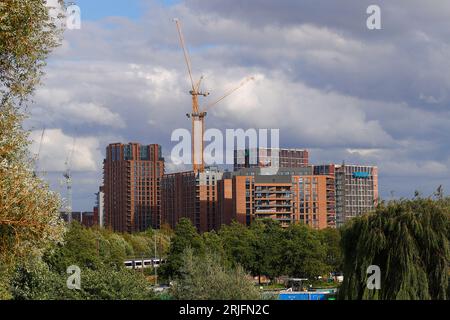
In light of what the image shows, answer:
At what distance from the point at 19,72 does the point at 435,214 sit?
18.3m

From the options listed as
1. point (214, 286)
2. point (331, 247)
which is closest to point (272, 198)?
point (331, 247)

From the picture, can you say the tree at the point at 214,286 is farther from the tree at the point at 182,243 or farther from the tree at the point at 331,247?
the tree at the point at 331,247

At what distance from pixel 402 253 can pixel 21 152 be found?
1571 cm

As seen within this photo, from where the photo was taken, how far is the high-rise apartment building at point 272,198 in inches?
7382

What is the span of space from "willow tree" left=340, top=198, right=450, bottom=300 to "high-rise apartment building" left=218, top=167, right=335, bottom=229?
5888 inches

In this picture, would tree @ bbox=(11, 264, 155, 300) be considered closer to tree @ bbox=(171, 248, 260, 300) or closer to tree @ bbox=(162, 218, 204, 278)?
tree @ bbox=(171, 248, 260, 300)

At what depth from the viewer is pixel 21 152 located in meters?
25.9

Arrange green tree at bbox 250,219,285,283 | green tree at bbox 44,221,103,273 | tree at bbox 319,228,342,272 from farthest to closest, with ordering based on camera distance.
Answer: tree at bbox 319,228,342,272
green tree at bbox 250,219,285,283
green tree at bbox 44,221,103,273

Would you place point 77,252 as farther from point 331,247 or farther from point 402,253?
point 402,253

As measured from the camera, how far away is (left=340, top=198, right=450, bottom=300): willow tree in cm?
3081

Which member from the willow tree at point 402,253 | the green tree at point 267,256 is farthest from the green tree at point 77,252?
the willow tree at point 402,253

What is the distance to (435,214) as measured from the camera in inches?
1292

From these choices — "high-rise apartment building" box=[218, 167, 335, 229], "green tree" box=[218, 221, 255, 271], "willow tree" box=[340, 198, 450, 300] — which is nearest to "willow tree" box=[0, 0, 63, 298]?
"willow tree" box=[340, 198, 450, 300]
